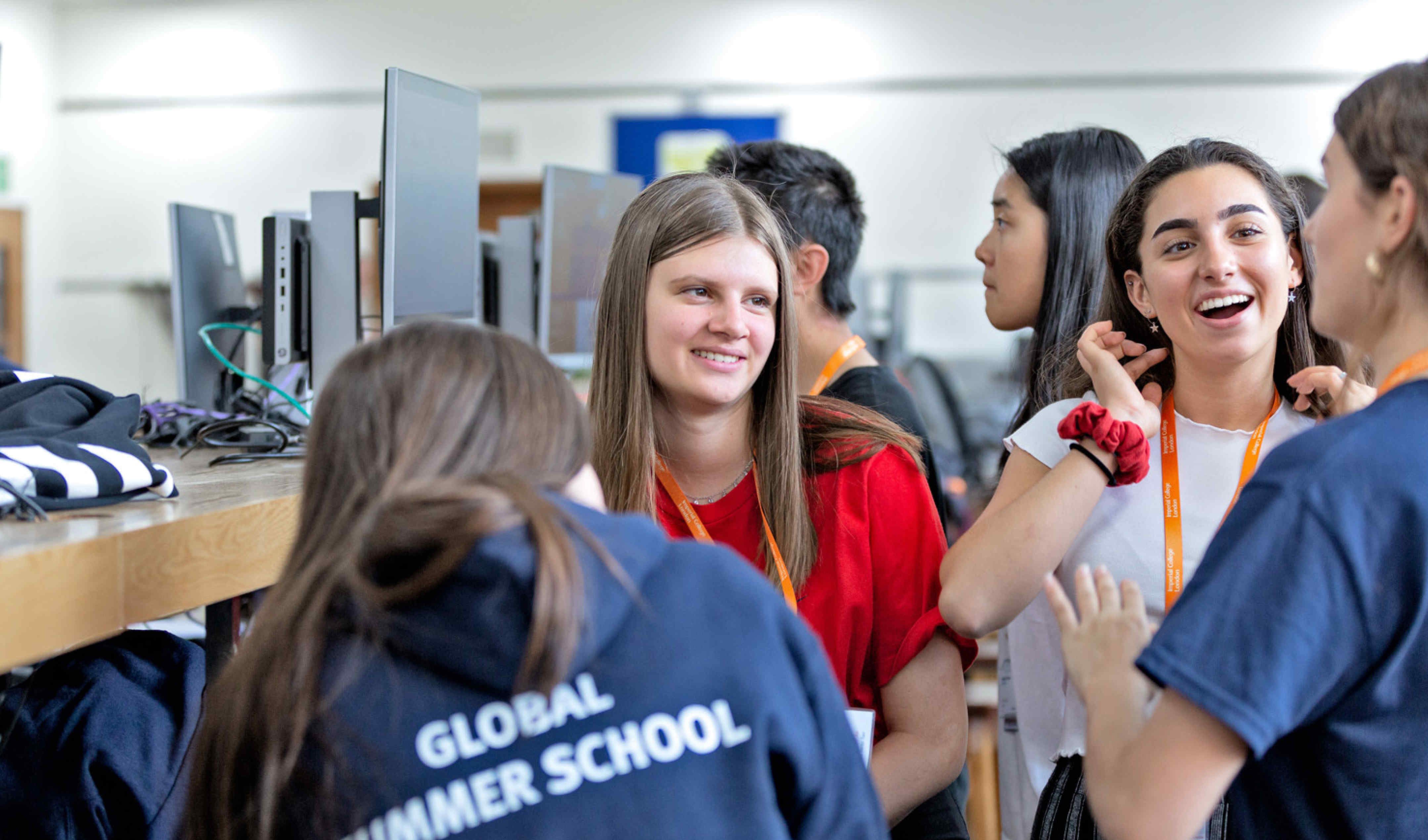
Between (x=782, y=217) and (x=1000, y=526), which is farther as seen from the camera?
(x=782, y=217)

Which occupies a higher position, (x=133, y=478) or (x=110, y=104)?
(x=110, y=104)

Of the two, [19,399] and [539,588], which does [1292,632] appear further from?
[19,399]

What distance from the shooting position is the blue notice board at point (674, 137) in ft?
25.5

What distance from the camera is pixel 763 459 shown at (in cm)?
162

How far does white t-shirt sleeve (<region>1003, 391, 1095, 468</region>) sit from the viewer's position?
61.1 inches

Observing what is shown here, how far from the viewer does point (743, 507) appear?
5.30ft

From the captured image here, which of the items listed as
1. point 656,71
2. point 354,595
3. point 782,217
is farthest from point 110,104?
point 354,595

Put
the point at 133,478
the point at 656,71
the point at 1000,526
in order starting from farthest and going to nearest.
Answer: the point at 656,71, the point at 1000,526, the point at 133,478

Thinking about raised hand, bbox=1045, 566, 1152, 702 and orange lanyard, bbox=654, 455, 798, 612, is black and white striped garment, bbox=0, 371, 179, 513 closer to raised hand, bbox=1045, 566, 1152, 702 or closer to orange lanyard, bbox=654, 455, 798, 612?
orange lanyard, bbox=654, 455, 798, 612

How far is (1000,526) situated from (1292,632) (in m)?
0.61

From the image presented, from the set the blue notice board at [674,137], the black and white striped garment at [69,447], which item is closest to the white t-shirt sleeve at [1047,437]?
the black and white striped garment at [69,447]

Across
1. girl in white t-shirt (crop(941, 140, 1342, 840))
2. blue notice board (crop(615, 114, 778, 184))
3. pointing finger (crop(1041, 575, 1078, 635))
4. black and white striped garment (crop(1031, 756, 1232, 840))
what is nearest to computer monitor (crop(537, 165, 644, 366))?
girl in white t-shirt (crop(941, 140, 1342, 840))

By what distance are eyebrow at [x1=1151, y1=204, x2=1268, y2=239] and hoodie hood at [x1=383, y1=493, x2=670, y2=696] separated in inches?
42.1

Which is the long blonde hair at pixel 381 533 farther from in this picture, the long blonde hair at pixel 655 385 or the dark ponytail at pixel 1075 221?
the dark ponytail at pixel 1075 221
